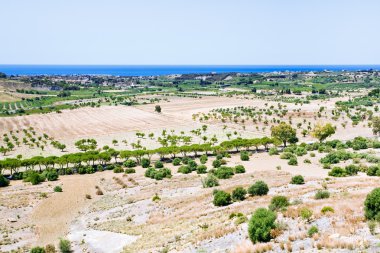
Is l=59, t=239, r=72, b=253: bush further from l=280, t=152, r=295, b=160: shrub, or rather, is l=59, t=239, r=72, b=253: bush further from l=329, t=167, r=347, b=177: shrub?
l=280, t=152, r=295, b=160: shrub

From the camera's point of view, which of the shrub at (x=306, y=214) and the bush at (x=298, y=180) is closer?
the shrub at (x=306, y=214)

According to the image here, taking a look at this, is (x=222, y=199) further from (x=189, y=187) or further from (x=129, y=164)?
(x=129, y=164)

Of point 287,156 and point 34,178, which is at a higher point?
point 287,156

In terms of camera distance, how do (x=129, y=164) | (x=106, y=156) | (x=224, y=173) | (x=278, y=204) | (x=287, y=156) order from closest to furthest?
1. (x=278, y=204)
2. (x=224, y=173)
3. (x=287, y=156)
4. (x=129, y=164)
5. (x=106, y=156)

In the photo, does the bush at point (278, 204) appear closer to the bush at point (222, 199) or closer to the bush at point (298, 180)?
the bush at point (222, 199)

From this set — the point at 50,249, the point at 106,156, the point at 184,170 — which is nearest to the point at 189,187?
the point at 184,170

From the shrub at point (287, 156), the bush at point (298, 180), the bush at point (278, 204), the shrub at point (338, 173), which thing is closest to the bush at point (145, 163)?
the shrub at point (287, 156)

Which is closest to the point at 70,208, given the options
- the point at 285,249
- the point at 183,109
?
the point at 285,249

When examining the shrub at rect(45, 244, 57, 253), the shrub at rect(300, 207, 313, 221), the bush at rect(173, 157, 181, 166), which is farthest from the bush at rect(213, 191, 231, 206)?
the bush at rect(173, 157, 181, 166)
